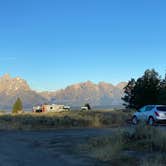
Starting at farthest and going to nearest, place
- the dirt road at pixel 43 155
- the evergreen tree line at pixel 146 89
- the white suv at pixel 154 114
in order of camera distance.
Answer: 1. the evergreen tree line at pixel 146 89
2. the white suv at pixel 154 114
3. the dirt road at pixel 43 155

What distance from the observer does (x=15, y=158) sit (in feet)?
53.2

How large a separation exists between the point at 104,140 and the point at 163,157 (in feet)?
17.1

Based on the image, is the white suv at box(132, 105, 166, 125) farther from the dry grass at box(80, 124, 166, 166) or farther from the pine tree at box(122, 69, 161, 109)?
the pine tree at box(122, 69, 161, 109)

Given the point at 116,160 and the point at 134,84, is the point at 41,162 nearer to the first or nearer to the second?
the point at 116,160

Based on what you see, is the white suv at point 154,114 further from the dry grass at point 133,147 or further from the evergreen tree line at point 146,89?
the evergreen tree line at point 146,89

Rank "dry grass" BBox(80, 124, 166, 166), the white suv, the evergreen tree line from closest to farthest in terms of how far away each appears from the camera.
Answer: "dry grass" BBox(80, 124, 166, 166)
the white suv
the evergreen tree line

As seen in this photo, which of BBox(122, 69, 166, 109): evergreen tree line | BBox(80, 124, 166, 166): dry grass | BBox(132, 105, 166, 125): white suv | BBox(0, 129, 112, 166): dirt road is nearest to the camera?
BBox(80, 124, 166, 166): dry grass

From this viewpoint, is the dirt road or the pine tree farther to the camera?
the pine tree

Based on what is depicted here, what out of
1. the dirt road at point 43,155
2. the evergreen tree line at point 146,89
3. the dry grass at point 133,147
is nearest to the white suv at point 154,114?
the dry grass at point 133,147

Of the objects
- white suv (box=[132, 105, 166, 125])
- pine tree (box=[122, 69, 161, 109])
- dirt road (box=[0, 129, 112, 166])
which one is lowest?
dirt road (box=[0, 129, 112, 166])

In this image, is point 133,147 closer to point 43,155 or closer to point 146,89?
point 43,155

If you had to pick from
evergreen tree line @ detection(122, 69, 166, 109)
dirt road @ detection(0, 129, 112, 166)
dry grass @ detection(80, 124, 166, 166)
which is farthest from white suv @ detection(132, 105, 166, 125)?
evergreen tree line @ detection(122, 69, 166, 109)

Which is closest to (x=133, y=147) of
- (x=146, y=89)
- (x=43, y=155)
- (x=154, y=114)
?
(x=43, y=155)

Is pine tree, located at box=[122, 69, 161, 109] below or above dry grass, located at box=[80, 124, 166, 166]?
above
